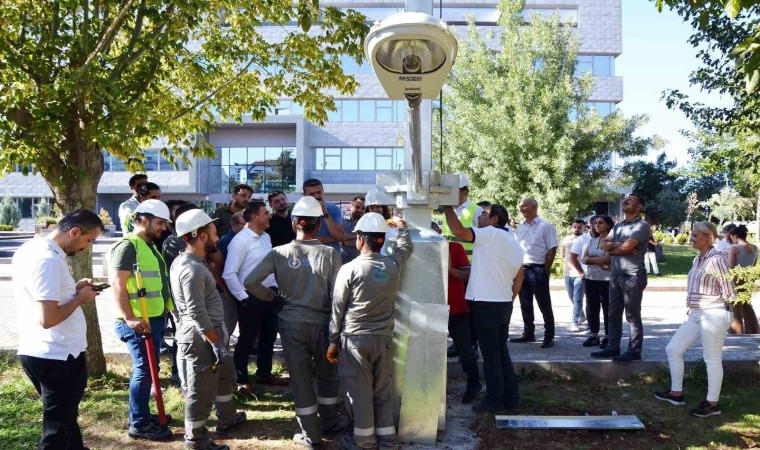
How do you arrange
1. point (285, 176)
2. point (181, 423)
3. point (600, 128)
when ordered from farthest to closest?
point (285, 176)
point (600, 128)
point (181, 423)

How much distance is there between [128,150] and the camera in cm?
574

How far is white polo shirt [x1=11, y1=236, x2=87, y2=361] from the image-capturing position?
377 cm

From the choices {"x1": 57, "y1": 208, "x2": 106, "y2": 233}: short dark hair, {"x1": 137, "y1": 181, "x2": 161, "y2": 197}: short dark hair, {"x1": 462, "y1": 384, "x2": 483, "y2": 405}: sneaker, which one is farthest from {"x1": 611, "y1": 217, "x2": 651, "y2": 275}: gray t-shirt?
{"x1": 57, "y1": 208, "x2": 106, "y2": 233}: short dark hair

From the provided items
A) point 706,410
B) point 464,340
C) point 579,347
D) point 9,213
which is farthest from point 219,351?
point 9,213

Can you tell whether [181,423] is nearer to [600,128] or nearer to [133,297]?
[133,297]

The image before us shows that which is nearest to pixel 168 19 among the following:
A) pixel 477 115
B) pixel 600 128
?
pixel 477 115

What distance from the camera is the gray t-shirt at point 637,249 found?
22.0 feet

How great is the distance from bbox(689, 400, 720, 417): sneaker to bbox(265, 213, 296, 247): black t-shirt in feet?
14.7

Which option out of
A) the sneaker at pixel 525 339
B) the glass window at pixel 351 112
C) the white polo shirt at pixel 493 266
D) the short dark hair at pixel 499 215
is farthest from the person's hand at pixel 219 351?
the glass window at pixel 351 112

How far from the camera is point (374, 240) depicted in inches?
185

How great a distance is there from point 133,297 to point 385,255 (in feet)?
6.75

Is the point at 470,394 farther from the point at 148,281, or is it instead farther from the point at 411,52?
the point at 411,52

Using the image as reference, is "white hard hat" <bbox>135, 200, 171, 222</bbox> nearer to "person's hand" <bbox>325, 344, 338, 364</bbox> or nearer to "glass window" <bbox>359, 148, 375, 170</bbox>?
"person's hand" <bbox>325, 344, 338, 364</bbox>

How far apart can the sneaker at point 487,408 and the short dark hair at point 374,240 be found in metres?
2.01
